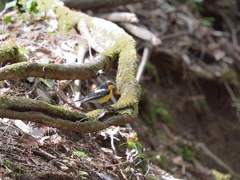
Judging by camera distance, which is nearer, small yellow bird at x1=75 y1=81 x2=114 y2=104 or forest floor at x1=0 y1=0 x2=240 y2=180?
forest floor at x1=0 y1=0 x2=240 y2=180

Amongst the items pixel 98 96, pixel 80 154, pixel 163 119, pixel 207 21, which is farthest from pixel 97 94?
pixel 207 21

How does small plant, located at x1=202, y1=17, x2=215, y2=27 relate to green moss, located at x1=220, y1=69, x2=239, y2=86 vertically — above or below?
above

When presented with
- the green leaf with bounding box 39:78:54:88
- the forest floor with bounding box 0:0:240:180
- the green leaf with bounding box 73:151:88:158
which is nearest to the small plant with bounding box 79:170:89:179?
the forest floor with bounding box 0:0:240:180

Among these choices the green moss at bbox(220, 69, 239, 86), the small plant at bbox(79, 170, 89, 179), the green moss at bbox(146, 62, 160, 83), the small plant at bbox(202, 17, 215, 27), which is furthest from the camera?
the small plant at bbox(202, 17, 215, 27)

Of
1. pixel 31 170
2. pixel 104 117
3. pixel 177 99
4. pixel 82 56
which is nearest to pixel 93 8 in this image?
pixel 82 56

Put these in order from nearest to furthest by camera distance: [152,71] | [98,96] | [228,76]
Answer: [98,96] < [152,71] < [228,76]

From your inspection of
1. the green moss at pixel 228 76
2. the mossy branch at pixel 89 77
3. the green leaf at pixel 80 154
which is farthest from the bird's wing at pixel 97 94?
the green moss at pixel 228 76

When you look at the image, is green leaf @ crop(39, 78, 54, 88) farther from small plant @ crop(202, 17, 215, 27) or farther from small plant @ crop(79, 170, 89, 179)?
small plant @ crop(202, 17, 215, 27)

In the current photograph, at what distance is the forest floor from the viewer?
3471 mm

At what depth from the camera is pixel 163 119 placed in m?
7.64

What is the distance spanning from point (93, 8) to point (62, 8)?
0.97 metres

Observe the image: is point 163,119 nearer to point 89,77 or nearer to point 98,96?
point 98,96

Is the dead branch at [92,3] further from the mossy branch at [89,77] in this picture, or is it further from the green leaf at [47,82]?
the green leaf at [47,82]

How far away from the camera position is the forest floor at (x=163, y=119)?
137 inches
